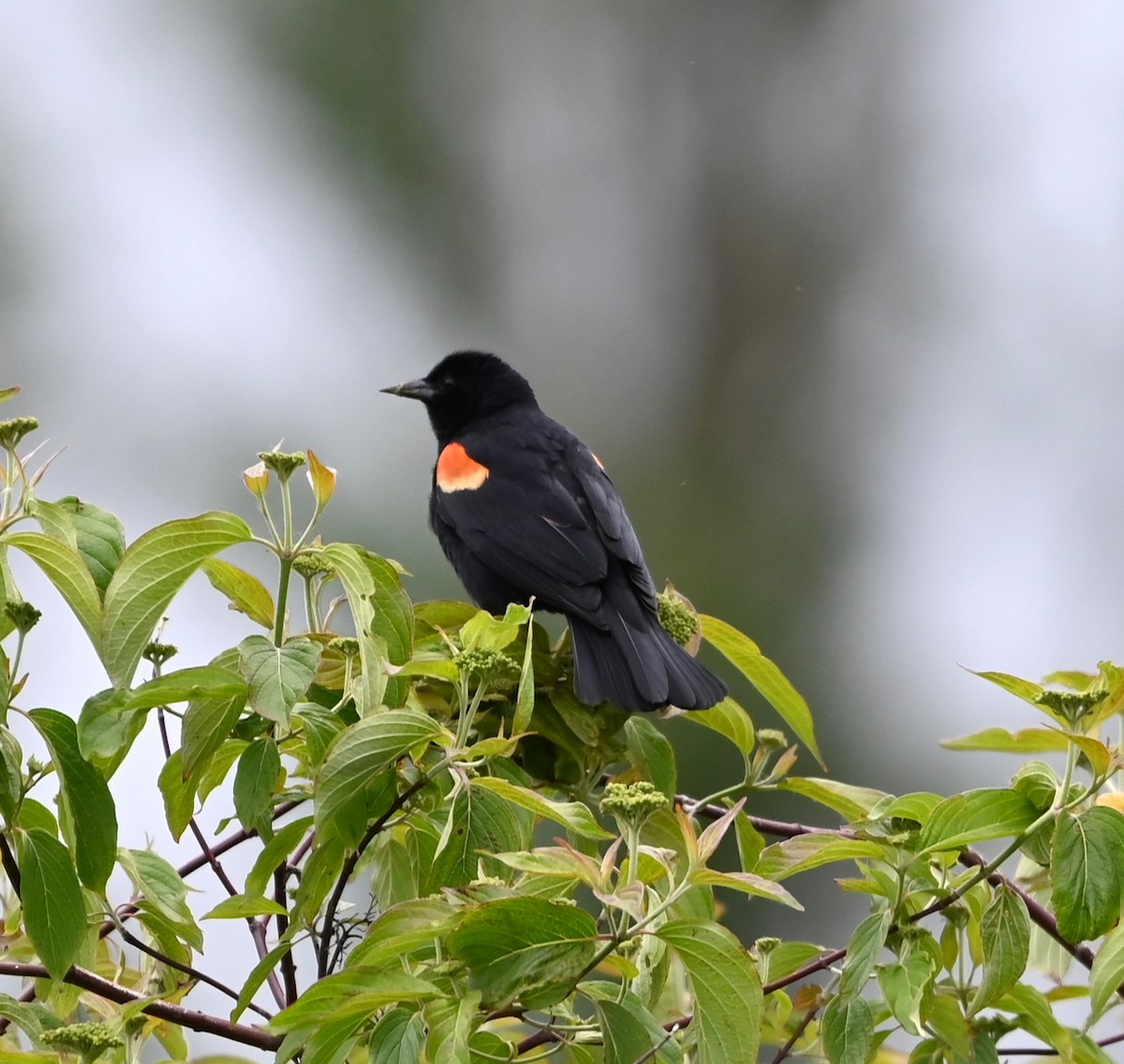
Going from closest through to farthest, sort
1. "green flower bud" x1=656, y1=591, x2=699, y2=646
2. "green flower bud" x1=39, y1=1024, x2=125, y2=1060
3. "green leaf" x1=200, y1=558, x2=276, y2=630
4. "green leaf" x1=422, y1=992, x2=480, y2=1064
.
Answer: "green leaf" x1=422, y1=992, x2=480, y2=1064, "green flower bud" x1=39, y1=1024, x2=125, y2=1060, "green leaf" x1=200, y1=558, x2=276, y2=630, "green flower bud" x1=656, y1=591, x2=699, y2=646

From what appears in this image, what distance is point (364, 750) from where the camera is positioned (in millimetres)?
938

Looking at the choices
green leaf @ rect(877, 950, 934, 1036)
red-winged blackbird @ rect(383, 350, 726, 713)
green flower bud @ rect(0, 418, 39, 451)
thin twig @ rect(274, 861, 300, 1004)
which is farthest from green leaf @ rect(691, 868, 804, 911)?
red-winged blackbird @ rect(383, 350, 726, 713)

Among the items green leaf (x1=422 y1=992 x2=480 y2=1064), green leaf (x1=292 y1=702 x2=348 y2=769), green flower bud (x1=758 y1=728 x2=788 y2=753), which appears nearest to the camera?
green leaf (x1=422 y1=992 x2=480 y2=1064)

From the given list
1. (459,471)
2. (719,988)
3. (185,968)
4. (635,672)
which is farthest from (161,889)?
(459,471)

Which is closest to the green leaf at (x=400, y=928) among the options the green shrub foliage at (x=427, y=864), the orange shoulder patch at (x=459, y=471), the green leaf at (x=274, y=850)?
the green shrub foliage at (x=427, y=864)

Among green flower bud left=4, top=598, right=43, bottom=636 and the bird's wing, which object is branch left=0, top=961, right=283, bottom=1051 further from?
the bird's wing

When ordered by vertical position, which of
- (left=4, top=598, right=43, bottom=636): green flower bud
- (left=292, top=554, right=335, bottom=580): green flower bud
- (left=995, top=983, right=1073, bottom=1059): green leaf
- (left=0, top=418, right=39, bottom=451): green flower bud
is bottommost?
(left=995, top=983, right=1073, bottom=1059): green leaf

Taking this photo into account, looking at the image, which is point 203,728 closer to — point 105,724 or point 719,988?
point 105,724

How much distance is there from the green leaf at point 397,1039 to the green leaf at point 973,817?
36 cm

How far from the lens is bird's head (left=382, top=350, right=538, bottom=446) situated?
10.4 feet

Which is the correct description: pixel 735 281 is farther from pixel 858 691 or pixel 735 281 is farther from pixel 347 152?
pixel 858 691

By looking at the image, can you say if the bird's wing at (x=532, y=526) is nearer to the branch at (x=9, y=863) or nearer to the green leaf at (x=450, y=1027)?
the branch at (x=9, y=863)

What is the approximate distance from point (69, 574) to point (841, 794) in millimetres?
639

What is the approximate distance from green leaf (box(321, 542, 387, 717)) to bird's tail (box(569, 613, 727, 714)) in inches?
16.9
